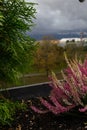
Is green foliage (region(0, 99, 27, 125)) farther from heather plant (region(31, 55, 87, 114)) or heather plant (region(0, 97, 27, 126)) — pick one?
heather plant (region(31, 55, 87, 114))

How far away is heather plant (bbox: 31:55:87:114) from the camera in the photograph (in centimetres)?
689

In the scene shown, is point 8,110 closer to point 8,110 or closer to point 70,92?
point 8,110

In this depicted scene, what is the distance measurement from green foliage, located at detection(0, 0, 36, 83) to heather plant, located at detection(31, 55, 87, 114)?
88 cm

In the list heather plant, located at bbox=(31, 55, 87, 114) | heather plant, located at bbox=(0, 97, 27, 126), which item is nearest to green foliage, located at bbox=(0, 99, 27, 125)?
heather plant, located at bbox=(0, 97, 27, 126)

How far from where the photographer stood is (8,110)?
24.1 ft

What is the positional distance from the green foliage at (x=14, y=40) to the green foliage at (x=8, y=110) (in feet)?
1.86

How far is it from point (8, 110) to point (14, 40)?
1.28 m

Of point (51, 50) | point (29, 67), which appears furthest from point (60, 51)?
point (29, 67)

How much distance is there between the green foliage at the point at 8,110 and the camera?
725cm

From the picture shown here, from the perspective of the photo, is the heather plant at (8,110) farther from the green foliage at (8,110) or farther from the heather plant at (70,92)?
the heather plant at (70,92)

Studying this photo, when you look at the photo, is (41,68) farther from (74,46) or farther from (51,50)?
(74,46)

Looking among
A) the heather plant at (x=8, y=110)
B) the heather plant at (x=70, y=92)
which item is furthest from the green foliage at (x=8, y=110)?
the heather plant at (x=70, y=92)

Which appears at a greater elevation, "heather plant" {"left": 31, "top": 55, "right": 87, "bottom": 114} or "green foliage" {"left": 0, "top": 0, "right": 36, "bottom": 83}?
"green foliage" {"left": 0, "top": 0, "right": 36, "bottom": 83}

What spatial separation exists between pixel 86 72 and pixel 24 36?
149 cm
